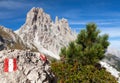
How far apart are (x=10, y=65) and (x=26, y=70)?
3.40 ft

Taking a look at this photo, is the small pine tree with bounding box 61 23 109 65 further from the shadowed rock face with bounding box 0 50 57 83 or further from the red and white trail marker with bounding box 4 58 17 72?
the red and white trail marker with bounding box 4 58 17 72

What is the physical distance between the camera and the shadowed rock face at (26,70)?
16.0 m

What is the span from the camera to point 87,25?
31062 mm

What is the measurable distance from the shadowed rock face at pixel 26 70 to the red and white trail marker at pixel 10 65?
200 millimetres

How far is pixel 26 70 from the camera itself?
16672 mm

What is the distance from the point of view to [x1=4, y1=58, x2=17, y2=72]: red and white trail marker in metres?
16.4

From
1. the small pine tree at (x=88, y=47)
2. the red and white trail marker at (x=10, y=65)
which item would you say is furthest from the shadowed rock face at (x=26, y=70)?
the small pine tree at (x=88, y=47)

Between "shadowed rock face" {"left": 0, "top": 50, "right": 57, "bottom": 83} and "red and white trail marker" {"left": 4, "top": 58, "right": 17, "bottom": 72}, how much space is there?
20 cm

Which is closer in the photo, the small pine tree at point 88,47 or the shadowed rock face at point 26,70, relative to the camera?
the shadowed rock face at point 26,70

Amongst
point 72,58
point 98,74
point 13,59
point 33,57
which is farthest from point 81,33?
point 13,59

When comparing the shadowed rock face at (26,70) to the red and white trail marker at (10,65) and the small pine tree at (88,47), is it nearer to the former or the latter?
the red and white trail marker at (10,65)

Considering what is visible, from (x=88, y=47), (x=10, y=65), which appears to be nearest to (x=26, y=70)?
(x=10, y=65)

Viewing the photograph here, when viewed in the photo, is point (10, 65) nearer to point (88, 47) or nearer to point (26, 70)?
point (26, 70)

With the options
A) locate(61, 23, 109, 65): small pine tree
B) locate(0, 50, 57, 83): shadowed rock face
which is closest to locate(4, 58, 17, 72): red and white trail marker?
locate(0, 50, 57, 83): shadowed rock face
